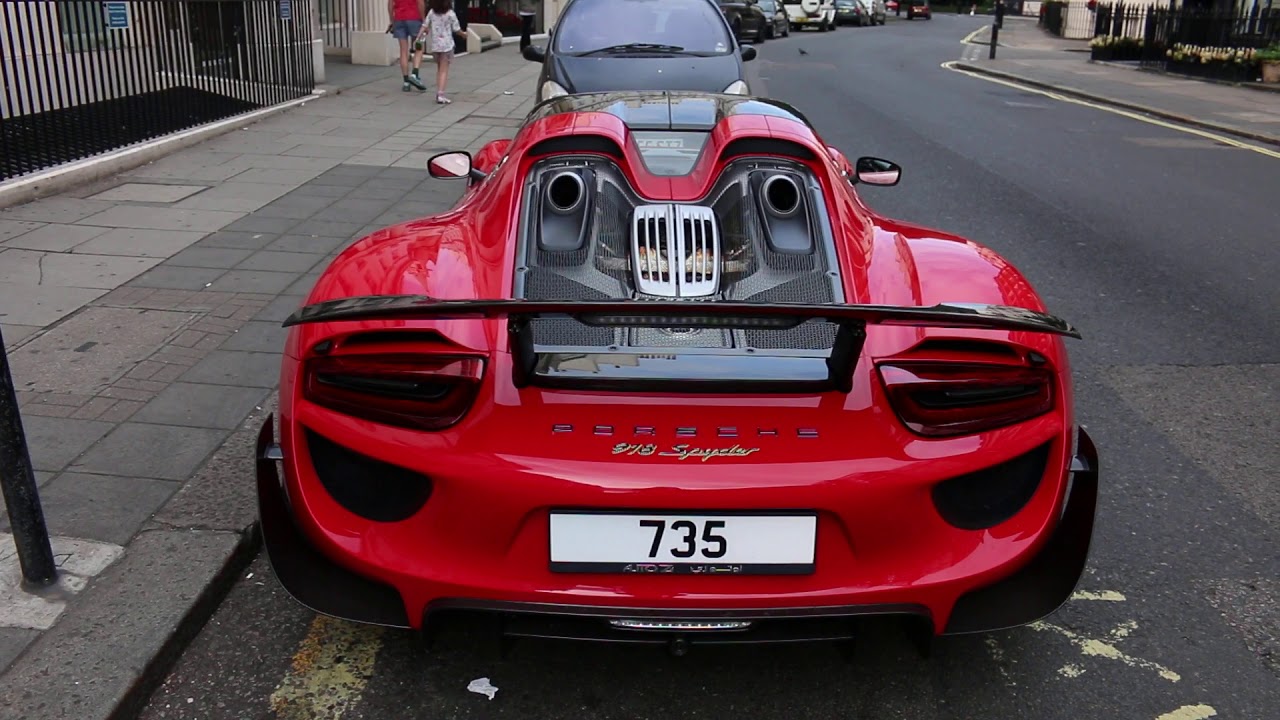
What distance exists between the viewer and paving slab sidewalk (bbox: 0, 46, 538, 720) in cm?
280

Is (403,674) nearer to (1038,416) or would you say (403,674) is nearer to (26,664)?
(26,664)

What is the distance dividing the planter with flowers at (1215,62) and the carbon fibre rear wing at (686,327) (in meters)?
21.6

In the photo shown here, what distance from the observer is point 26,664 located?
264 centimetres

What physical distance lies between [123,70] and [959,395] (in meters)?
9.09

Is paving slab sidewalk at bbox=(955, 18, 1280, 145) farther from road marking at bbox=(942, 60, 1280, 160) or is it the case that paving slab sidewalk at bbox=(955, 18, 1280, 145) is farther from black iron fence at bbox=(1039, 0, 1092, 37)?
black iron fence at bbox=(1039, 0, 1092, 37)

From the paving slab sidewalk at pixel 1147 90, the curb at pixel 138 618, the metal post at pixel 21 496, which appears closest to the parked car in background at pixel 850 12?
the paving slab sidewalk at pixel 1147 90

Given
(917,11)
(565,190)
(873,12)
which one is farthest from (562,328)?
(917,11)

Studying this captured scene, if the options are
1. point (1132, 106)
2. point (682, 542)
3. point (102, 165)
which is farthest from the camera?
point (1132, 106)

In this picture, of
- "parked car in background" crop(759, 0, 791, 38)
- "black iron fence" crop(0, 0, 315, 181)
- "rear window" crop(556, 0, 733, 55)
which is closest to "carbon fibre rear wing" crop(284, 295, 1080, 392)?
"black iron fence" crop(0, 0, 315, 181)

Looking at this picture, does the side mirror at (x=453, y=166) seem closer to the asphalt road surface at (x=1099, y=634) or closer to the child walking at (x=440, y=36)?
the asphalt road surface at (x=1099, y=634)

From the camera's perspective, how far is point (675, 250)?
3.07m

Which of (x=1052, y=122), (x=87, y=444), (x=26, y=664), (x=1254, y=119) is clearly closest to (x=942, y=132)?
(x=1052, y=122)

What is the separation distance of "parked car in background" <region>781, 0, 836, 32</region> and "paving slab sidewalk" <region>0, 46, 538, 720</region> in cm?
3565

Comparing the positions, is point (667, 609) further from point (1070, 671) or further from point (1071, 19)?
point (1071, 19)
